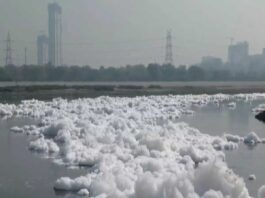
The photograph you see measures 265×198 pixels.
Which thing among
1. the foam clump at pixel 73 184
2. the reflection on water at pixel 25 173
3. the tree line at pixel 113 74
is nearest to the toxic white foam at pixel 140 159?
the foam clump at pixel 73 184

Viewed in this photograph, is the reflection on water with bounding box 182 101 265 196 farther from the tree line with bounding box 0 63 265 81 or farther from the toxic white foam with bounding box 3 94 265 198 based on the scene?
the tree line with bounding box 0 63 265 81

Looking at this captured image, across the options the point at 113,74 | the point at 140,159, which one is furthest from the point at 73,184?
the point at 113,74

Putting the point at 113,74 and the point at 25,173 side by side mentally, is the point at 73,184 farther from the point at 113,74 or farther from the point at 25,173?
the point at 113,74

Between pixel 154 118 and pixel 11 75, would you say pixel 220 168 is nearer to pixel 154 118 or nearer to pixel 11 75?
pixel 154 118

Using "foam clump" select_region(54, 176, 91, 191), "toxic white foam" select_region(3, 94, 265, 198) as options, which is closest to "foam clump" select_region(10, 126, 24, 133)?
"toxic white foam" select_region(3, 94, 265, 198)

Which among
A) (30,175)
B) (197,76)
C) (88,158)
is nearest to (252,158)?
(88,158)

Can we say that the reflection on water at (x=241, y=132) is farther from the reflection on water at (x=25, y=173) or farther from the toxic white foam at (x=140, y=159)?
the reflection on water at (x=25, y=173)

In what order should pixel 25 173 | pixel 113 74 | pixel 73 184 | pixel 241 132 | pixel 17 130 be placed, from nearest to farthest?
pixel 73 184 → pixel 25 173 → pixel 17 130 → pixel 241 132 → pixel 113 74
